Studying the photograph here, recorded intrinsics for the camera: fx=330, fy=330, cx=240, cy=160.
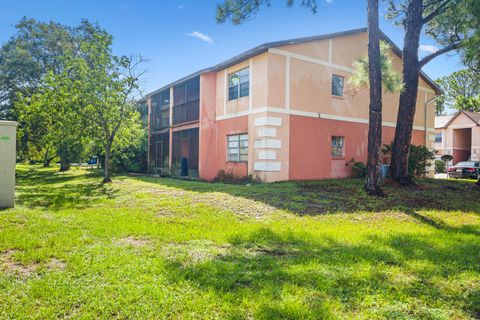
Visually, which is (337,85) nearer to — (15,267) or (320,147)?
(320,147)

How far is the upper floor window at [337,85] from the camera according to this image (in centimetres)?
1678

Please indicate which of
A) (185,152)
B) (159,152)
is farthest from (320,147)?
(159,152)

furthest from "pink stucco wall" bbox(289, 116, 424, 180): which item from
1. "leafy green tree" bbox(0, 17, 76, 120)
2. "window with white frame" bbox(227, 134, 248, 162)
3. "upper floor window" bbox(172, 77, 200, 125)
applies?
"leafy green tree" bbox(0, 17, 76, 120)

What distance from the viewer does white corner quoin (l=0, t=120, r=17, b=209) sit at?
7.90m

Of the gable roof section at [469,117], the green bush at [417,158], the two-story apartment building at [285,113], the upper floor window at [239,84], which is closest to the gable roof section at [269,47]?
the two-story apartment building at [285,113]

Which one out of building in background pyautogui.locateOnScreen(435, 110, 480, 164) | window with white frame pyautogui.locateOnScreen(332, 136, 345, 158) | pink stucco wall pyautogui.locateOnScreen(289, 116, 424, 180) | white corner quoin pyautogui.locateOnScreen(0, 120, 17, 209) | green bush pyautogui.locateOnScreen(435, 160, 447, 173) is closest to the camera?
white corner quoin pyautogui.locateOnScreen(0, 120, 17, 209)

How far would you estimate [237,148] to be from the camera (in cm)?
1622

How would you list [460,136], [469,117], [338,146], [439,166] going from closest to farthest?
[338,146], [439,166], [469,117], [460,136]

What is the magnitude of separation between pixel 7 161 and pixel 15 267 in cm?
499

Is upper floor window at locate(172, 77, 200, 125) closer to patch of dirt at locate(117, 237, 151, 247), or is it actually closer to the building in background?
patch of dirt at locate(117, 237, 151, 247)

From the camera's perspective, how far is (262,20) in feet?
38.2

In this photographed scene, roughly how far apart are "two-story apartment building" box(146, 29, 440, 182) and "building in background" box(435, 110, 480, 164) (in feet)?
73.9

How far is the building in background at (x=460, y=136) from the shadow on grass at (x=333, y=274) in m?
38.5

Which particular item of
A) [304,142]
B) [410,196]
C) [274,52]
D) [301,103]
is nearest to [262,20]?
[274,52]
